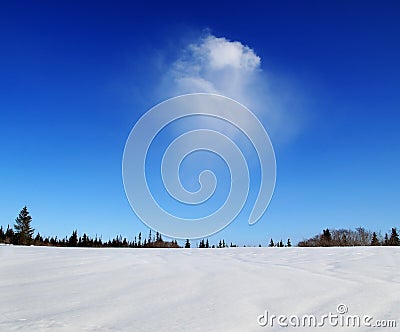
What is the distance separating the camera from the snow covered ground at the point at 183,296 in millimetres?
2197

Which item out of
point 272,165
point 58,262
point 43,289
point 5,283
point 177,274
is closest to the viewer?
point 43,289

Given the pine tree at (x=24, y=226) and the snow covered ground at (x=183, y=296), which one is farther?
the pine tree at (x=24, y=226)

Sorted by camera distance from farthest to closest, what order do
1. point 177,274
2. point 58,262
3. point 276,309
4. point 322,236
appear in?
point 322,236 → point 58,262 → point 177,274 → point 276,309

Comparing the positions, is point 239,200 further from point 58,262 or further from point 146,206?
point 58,262

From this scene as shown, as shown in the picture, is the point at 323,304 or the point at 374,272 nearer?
the point at 323,304

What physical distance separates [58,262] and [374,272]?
408 centimetres

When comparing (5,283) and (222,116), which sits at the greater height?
(222,116)

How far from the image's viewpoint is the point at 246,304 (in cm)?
258

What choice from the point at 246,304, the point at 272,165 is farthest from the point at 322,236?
the point at 246,304

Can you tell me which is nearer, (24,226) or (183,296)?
(183,296)

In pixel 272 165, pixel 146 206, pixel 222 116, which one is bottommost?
pixel 146 206

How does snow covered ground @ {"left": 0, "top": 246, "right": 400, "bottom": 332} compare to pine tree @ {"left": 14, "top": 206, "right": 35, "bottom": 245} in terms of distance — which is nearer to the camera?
snow covered ground @ {"left": 0, "top": 246, "right": 400, "bottom": 332}

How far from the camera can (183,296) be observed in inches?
111

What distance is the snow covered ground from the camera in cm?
220
